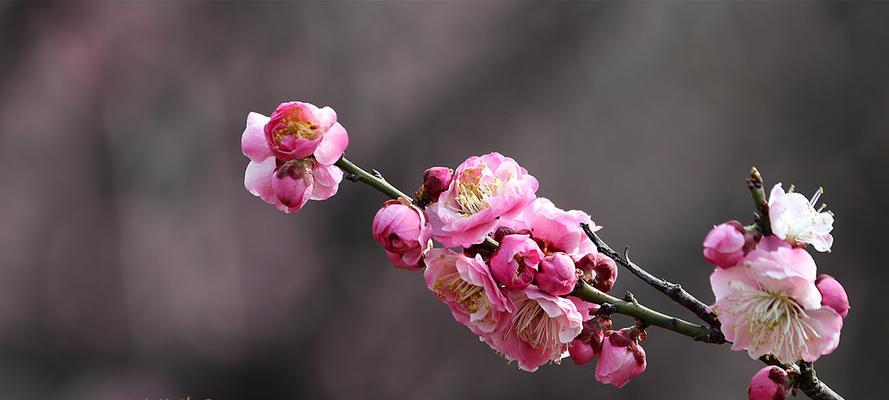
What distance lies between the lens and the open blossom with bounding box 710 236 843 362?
367 millimetres

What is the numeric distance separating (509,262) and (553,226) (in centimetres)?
5

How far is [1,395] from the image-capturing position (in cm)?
187

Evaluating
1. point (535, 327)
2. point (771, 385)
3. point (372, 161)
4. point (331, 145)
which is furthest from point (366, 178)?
point (372, 161)

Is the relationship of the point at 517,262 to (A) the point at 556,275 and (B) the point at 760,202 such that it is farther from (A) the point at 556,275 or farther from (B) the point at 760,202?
(B) the point at 760,202

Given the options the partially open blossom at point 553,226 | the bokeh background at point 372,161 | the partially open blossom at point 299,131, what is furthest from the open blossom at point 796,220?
the bokeh background at point 372,161

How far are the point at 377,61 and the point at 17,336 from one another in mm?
1133

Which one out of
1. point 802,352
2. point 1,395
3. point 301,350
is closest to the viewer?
point 802,352

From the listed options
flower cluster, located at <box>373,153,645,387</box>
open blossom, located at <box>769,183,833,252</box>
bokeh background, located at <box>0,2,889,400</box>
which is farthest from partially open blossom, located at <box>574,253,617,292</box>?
→ bokeh background, located at <box>0,2,889,400</box>

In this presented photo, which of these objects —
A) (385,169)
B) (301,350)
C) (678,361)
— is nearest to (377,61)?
(385,169)

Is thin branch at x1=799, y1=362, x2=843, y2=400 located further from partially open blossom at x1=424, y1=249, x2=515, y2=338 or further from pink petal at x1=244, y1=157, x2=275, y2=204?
pink petal at x1=244, y1=157, x2=275, y2=204

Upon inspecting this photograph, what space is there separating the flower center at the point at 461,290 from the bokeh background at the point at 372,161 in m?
1.51

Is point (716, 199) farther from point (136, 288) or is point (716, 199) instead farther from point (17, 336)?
point (17, 336)

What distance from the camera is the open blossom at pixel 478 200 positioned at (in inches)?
16.3

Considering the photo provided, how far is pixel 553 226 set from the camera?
0.44m
